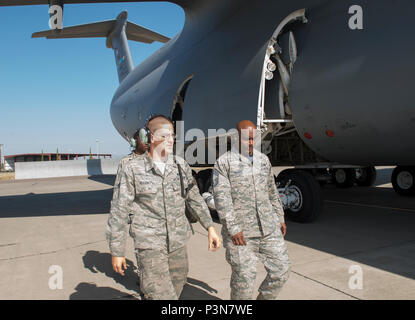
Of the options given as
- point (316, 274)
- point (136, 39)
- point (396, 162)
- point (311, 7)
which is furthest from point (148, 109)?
point (136, 39)

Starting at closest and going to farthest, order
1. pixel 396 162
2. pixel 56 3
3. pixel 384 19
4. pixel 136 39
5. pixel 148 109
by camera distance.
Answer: pixel 384 19
pixel 396 162
pixel 56 3
pixel 148 109
pixel 136 39

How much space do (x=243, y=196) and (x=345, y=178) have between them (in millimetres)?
10953

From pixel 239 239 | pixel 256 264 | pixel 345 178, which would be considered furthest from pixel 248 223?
pixel 345 178

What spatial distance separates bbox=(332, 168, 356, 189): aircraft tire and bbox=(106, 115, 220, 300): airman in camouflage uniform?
1122cm

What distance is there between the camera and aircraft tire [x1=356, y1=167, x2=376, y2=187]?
1288 cm

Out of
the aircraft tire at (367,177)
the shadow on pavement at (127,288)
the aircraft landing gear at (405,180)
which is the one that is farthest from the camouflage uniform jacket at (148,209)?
the aircraft tire at (367,177)

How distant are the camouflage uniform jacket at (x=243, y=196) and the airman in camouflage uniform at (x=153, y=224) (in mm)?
212

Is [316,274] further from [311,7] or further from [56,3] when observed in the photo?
[56,3]

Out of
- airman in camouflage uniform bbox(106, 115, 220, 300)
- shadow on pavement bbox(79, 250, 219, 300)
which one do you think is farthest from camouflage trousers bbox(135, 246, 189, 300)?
shadow on pavement bbox(79, 250, 219, 300)

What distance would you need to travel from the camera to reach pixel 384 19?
4441 mm

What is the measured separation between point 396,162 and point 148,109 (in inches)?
286

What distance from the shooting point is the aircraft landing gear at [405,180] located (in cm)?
1009

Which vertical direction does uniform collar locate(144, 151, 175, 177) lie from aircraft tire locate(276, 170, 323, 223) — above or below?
above

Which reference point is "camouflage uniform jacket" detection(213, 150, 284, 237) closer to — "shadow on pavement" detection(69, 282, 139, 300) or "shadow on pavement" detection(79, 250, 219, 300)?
"shadow on pavement" detection(79, 250, 219, 300)
